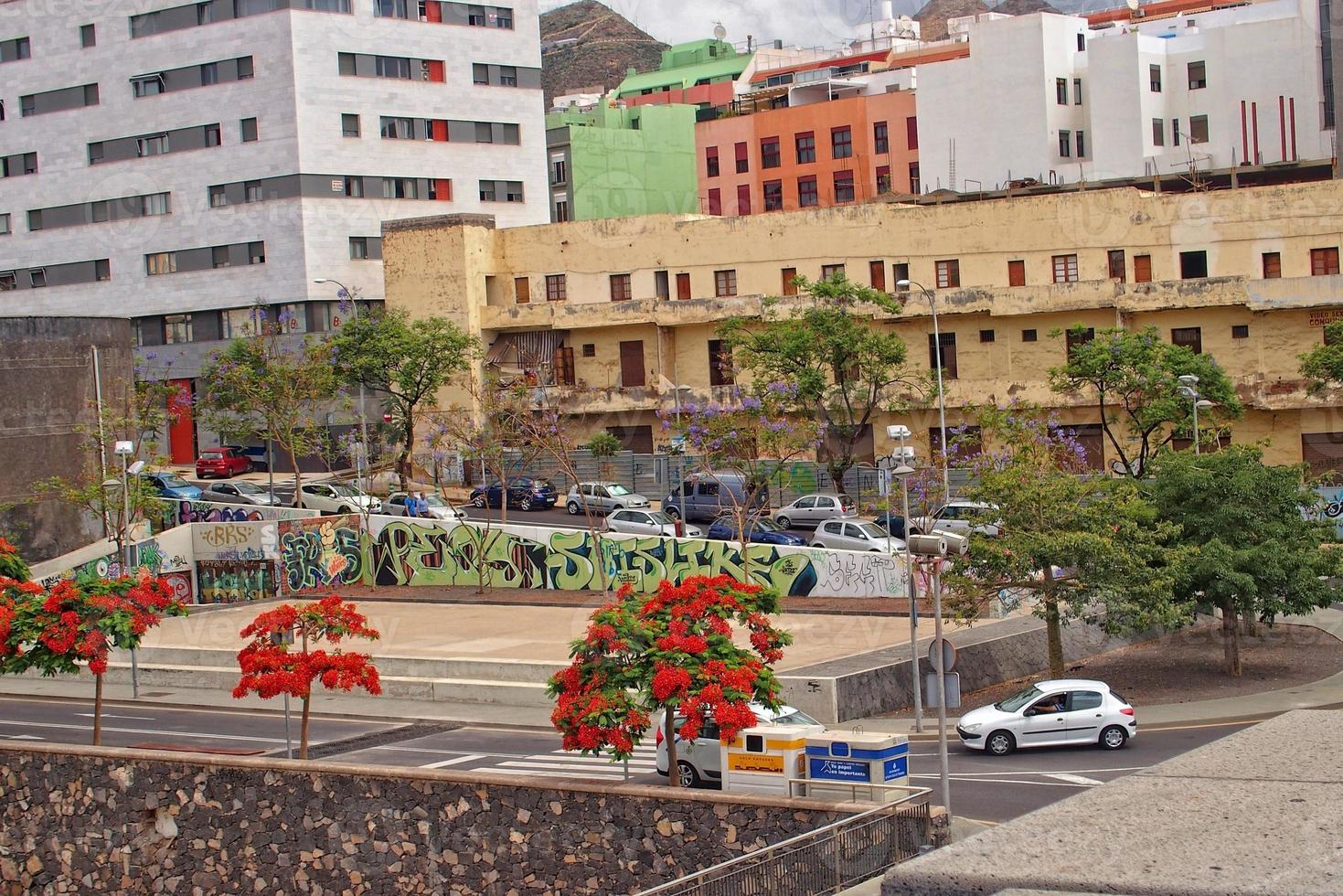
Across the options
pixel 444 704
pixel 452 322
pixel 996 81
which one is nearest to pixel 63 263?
pixel 452 322

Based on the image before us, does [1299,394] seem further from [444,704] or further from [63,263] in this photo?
[63,263]

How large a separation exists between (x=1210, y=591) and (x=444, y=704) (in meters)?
15.9

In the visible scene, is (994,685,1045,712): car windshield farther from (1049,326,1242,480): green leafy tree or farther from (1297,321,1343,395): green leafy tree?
(1297,321,1343,395): green leafy tree

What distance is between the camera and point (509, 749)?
28375 mm

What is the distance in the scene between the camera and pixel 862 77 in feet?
324

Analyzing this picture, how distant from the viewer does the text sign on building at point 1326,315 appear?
186 feet

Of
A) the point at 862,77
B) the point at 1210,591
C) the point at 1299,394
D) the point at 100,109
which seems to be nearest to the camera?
the point at 1210,591

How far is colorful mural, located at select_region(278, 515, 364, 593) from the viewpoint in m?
47.6

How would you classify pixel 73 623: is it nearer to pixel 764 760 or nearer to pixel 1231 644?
pixel 764 760

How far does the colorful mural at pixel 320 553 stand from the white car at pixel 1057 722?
25876mm

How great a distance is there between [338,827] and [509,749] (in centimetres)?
636

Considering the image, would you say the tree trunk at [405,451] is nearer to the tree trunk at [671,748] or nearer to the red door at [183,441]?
the red door at [183,441]

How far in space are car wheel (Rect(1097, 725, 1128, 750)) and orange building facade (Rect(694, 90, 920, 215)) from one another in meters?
64.7

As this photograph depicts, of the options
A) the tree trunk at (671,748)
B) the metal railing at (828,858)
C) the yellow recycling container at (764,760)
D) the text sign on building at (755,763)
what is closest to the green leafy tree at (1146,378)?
the yellow recycling container at (764,760)
